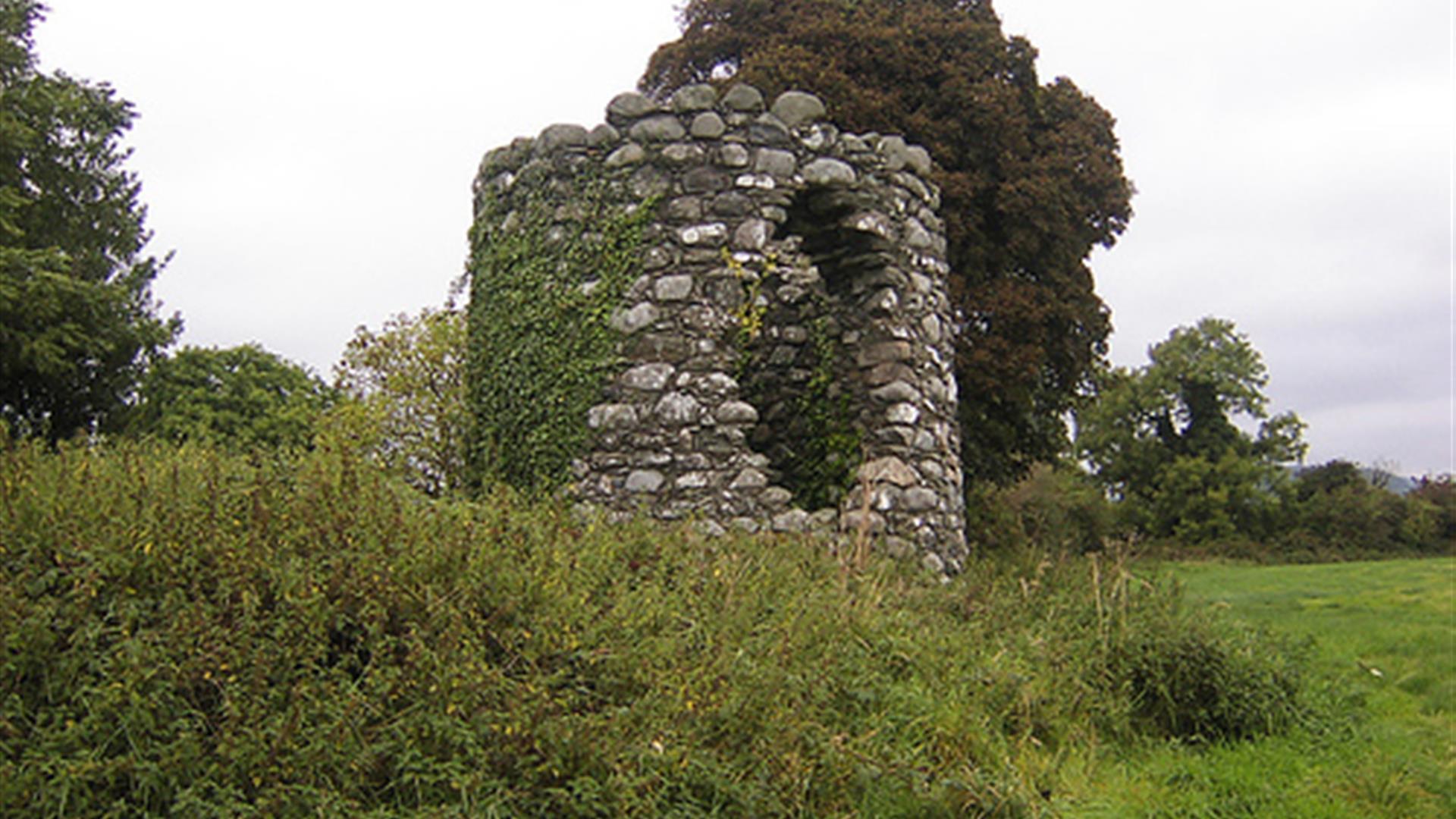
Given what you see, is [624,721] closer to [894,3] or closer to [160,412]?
[894,3]

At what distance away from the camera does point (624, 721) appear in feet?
11.9

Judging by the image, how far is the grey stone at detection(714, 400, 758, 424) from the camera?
7.93 metres

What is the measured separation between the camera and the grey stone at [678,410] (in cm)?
786

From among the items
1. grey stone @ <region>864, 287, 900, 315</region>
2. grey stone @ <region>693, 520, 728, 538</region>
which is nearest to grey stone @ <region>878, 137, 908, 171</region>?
grey stone @ <region>864, 287, 900, 315</region>

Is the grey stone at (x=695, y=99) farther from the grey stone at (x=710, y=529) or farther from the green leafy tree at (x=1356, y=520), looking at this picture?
the green leafy tree at (x=1356, y=520)

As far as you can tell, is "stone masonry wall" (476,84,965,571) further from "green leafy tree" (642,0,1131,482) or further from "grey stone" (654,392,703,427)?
"green leafy tree" (642,0,1131,482)

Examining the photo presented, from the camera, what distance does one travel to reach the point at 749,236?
8.20 m

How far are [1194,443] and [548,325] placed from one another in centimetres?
2241

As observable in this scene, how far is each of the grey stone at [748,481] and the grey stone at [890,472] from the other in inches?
35.1

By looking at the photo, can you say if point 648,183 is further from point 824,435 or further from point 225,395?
point 225,395

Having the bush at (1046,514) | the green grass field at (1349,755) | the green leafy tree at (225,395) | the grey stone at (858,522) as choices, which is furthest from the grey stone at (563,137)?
the green leafy tree at (225,395)

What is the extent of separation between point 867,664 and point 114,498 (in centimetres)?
324

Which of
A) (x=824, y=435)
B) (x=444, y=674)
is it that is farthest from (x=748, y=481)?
(x=444, y=674)

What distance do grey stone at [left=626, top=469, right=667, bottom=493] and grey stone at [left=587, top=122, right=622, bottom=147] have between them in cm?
256
